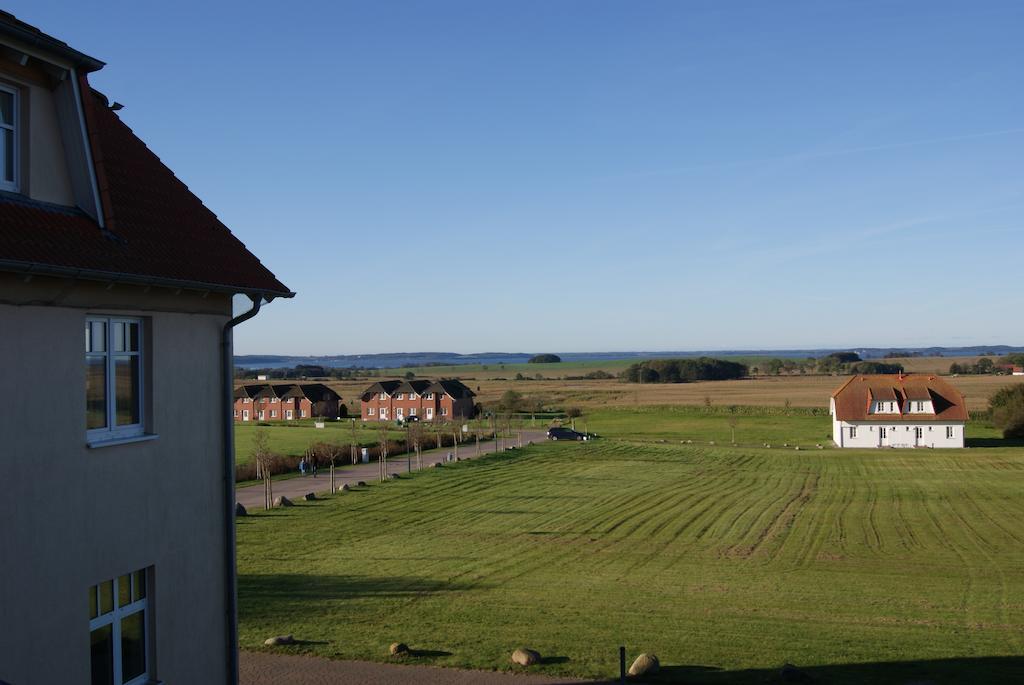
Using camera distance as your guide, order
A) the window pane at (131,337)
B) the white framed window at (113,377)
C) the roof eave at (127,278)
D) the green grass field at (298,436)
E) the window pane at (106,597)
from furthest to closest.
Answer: the green grass field at (298,436), the window pane at (131,337), the window pane at (106,597), the white framed window at (113,377), the roof eave at (127,278)

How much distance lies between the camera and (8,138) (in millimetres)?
8172

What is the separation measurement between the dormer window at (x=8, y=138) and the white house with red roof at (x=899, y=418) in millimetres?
67823

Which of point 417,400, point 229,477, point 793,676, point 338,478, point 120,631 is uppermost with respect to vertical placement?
point 229,477

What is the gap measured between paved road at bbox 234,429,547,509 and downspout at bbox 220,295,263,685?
2310 centimetres

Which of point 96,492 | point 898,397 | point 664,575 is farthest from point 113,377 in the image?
point 898,397

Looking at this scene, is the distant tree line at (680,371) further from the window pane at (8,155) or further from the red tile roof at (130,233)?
the window pane at (8,155)

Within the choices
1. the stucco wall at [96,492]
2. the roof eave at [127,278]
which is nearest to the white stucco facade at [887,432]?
the roof eave at [127,278]

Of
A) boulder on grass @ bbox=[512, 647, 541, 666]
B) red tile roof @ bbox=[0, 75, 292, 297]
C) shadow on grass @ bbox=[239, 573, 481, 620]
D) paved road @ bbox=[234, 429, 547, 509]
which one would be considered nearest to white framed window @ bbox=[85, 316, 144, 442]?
red tile roof @ bbox=[0, 75, 292, 297]

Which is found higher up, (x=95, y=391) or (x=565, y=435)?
(x=95, y=391)

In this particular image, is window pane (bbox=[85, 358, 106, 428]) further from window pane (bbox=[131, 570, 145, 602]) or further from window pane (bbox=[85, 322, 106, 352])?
window pane (bbox=[131, 570, 145, 602])

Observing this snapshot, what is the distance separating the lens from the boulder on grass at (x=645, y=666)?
14648 mm

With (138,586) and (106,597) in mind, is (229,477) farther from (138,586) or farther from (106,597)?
(106,597)

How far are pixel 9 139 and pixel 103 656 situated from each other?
520 cm

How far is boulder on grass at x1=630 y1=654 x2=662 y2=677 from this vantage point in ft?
48.1
